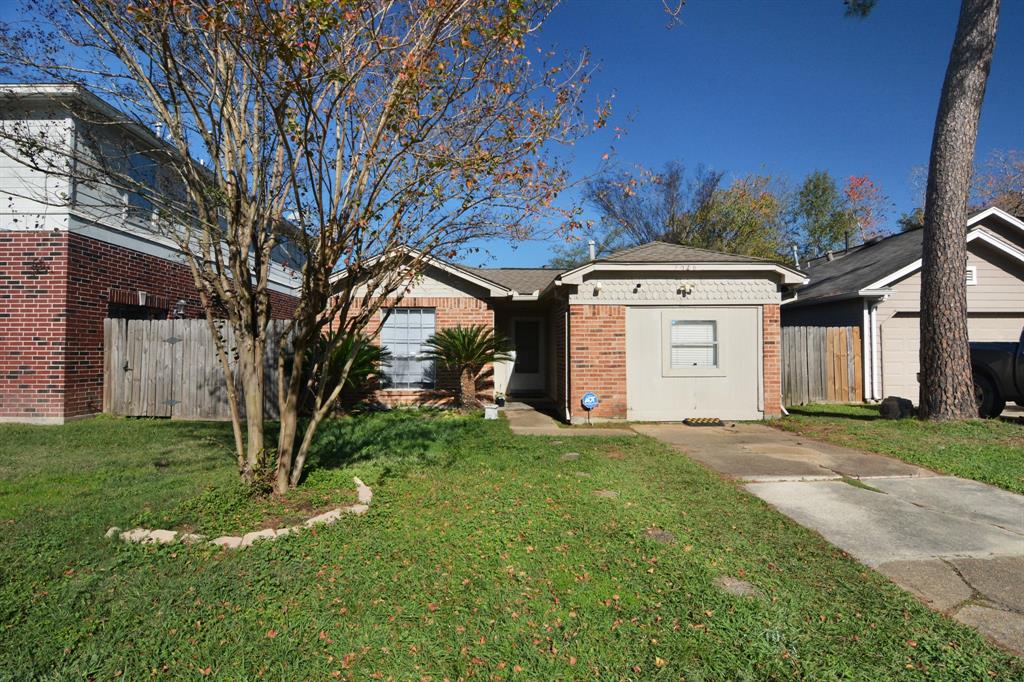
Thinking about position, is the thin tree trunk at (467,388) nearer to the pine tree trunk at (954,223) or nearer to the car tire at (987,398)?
the pine tree trunk at (954,223)

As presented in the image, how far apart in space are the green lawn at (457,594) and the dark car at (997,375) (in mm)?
7081

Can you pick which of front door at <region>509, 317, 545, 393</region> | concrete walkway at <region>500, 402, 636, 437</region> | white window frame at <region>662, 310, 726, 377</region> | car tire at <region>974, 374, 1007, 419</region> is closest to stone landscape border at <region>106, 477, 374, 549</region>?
concrete walkway at <region>500, 402, 636, 437</region>

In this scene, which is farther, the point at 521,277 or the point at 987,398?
the point at 521,277

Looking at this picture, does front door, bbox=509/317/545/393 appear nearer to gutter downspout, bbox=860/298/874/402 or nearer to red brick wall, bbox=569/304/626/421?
red brick wall, bbox=569/304/626/421

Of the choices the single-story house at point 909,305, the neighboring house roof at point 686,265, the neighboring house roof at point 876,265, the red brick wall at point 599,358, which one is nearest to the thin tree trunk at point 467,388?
the red brick wall at point 599,358

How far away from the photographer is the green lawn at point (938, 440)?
5715mm

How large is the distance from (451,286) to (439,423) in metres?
3.40

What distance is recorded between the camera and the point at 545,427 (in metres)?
8.98

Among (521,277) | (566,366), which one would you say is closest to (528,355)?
(521,277)

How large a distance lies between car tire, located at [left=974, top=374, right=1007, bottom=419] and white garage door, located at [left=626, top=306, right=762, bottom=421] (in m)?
3.46

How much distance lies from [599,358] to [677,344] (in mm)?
1436

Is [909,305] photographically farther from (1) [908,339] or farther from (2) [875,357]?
(2) [875,357]

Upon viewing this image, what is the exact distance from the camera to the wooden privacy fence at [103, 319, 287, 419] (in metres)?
9.54

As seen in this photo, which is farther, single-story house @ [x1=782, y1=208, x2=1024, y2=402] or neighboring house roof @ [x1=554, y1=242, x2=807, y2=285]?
single-story house @ [x1=782, y1=208, x2=1024, y2=402]
